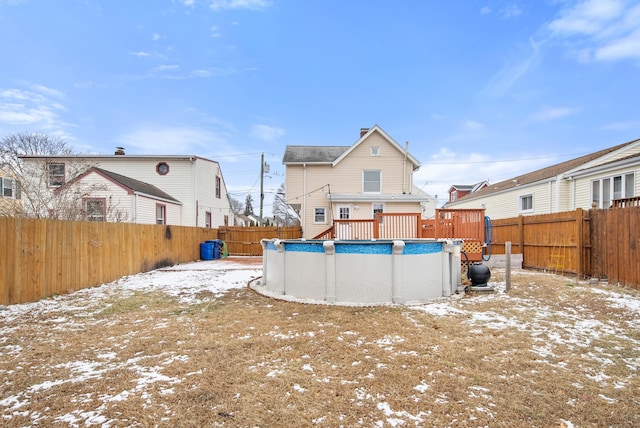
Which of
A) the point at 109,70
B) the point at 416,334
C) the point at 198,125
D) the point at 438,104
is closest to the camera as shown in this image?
the point at 416,334

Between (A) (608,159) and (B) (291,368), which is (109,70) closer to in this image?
(B) (291,368)

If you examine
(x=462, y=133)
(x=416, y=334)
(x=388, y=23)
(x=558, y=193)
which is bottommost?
(x=416, y=334)

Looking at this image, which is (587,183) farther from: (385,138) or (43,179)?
(43,179)

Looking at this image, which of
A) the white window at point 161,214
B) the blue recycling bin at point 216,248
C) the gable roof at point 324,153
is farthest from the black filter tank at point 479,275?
the white window at point 161,214

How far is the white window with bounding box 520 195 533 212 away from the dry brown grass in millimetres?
13898

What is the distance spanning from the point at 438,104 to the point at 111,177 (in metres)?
17.1

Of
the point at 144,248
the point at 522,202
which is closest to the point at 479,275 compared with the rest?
the point at 144,248

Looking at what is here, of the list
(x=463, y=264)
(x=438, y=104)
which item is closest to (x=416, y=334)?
(x=463, y=264)

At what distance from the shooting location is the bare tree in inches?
408

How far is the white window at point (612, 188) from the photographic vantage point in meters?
12.0

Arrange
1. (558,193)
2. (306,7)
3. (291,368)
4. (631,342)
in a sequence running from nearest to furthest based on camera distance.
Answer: (291,368), (631,342), (306,7), (558,193)

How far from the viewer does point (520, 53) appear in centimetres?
1238

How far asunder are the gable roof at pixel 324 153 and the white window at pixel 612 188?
928 centimetres

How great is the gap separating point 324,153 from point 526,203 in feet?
42.4
